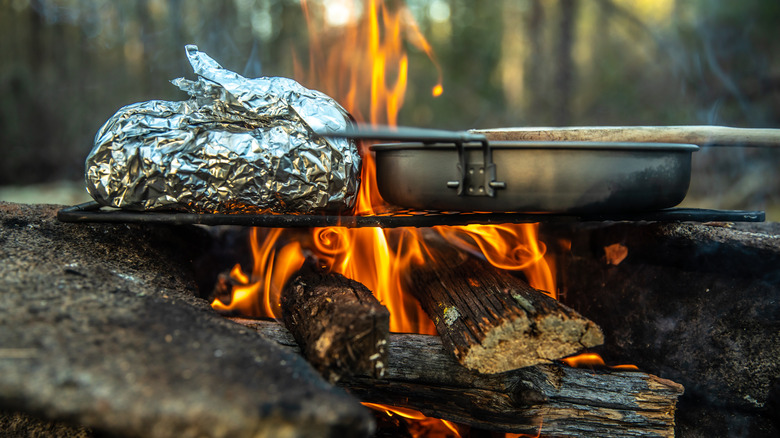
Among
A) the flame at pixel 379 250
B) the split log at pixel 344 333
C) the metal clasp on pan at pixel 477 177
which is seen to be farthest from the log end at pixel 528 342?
the flame at pixel 379 250

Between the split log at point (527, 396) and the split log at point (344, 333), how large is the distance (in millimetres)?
269

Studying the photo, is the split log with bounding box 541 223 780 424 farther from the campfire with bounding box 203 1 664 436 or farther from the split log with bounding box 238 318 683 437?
the split log with bounding box 238 318 683 437

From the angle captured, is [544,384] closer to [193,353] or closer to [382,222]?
[382,222]

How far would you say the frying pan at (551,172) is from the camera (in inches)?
57.0

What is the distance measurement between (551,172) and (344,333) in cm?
79

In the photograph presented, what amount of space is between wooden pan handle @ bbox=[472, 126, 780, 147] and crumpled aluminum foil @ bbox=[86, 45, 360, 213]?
2.12ft

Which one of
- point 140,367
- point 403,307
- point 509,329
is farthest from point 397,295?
point 140,367

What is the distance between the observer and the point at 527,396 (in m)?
1.52

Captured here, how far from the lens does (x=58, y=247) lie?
171 centimetres

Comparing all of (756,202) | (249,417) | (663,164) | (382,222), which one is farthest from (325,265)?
(756,202)

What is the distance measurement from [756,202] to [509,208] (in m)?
6.05

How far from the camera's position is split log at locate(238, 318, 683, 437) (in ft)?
5.14

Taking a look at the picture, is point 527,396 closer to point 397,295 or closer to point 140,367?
point 397,295

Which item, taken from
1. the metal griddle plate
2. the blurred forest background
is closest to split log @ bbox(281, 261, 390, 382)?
the metal griddle plate
